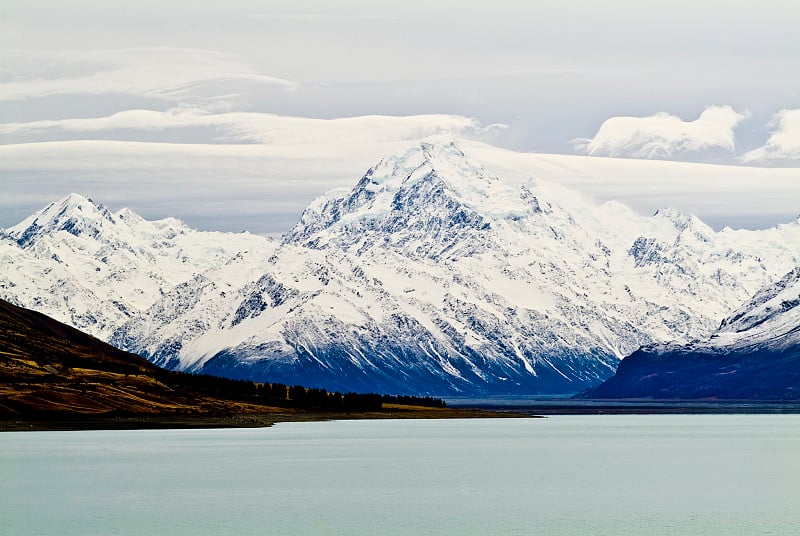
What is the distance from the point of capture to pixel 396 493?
138000 mm

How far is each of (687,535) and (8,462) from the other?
96065 millimetres

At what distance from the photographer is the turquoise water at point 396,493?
11112 centimetres

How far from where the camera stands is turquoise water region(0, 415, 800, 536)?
111125 millimetres

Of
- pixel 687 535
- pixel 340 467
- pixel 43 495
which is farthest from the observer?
pixel 340 467

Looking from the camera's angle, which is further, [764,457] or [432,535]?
[764,457]

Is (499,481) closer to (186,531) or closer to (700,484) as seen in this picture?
(700,484)

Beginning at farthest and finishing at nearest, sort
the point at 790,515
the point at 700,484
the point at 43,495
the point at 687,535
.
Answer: the point at 700,484 → the point at 43,495 → the point at 790,515 → the point at 687,535

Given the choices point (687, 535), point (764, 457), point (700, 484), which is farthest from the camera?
point (764, 457)

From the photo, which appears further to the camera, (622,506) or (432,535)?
(622,506)

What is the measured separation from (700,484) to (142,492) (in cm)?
5412

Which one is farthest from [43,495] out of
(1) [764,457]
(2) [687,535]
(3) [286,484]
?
(1) [764,457]

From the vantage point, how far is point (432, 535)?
105938 mm

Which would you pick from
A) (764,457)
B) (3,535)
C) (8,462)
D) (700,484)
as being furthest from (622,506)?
(8,462)

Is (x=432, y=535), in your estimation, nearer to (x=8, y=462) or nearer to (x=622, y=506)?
(x=622, y=506)
